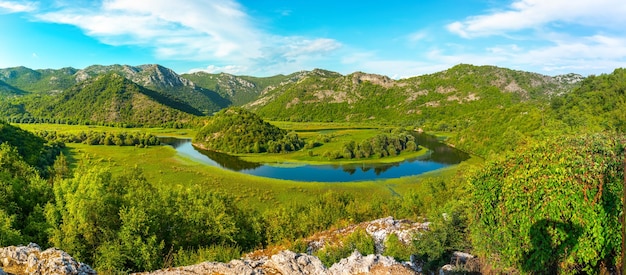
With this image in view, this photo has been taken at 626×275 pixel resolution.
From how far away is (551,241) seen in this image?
15.6 meters

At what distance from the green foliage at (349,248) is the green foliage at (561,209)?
8.91 m

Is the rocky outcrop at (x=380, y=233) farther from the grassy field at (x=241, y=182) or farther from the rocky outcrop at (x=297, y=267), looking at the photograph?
the grassy field at (x=241, y=182)

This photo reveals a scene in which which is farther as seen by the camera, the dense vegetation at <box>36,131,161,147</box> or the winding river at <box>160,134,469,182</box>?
the dense vegetation at <box>36,131,161,147</box>

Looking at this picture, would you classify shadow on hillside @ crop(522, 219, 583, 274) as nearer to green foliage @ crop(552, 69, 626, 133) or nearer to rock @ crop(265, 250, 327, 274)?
rock @ crop(265, 250, 327, 274)

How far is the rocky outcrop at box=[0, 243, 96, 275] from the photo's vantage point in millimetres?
10625

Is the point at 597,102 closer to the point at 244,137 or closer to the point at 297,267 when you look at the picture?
the point at 244,137

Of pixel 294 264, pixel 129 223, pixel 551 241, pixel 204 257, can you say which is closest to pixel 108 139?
pixel 129 223

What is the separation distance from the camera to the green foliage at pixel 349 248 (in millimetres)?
22031

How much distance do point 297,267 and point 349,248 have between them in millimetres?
13346

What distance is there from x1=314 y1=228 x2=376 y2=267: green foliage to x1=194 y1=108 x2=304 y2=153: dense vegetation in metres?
106

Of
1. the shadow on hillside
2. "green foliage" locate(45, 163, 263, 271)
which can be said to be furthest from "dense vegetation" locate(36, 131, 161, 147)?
the shadow on hillside

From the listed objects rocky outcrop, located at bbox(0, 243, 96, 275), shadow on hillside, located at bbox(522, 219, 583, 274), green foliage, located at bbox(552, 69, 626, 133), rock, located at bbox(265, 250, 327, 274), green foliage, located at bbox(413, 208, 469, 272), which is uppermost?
green foliage, located at bbox(552, 69, 626, 133)

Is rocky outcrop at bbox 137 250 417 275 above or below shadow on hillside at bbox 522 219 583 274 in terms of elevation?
above

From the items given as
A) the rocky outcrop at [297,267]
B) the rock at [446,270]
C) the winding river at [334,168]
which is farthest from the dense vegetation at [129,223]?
the winding river at [334,168]
